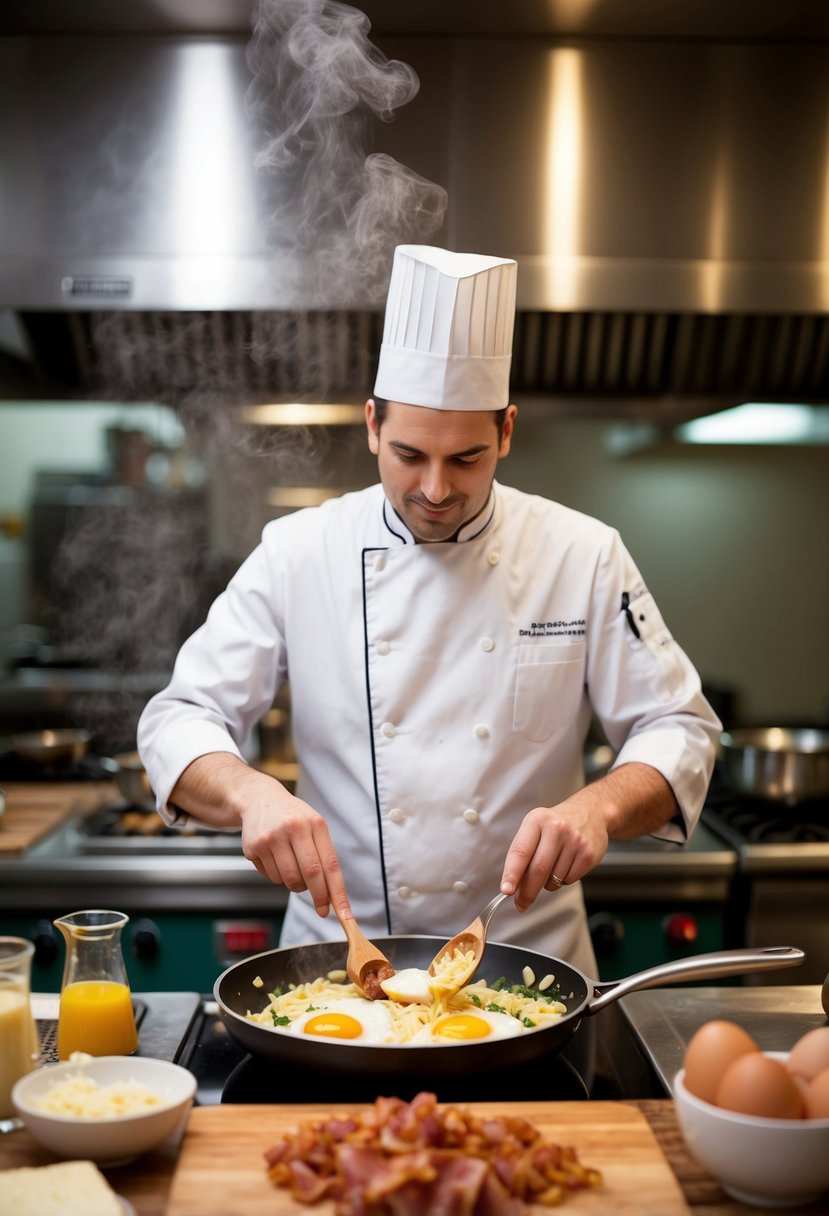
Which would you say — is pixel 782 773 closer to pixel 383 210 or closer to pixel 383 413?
pixel 383 413

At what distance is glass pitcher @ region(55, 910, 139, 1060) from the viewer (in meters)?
1.47

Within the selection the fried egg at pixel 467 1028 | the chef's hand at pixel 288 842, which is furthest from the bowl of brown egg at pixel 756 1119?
the chef's hand at pixel 288 842

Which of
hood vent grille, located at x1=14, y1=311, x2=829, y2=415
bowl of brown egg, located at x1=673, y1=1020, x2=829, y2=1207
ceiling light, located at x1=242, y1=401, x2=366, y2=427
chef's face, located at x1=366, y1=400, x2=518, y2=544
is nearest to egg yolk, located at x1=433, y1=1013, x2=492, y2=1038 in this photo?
bowl of brown egg, located at x1=673, y1=1020, x2=829, y2=1207

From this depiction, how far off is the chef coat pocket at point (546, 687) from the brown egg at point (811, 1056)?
3.01 ft

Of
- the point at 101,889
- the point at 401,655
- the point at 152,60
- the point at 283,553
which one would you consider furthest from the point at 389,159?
the point at 101,889

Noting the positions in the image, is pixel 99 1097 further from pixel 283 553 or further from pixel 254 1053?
pixel 283 553

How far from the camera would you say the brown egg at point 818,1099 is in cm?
118

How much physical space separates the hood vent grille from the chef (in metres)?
1.21

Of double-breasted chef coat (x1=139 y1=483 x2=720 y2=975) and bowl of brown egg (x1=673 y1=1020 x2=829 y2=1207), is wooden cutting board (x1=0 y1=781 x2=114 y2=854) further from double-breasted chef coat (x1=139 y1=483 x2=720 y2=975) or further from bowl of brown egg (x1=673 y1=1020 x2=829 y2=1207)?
bowl of brown egg (x1=673 y1=1020 x2=829 y2=1207)

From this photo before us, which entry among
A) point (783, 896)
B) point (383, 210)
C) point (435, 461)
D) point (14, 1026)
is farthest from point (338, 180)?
point (14, 1026)

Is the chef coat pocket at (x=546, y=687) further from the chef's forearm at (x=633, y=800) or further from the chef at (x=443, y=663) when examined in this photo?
the chef's forearm at (x=633, y=800)

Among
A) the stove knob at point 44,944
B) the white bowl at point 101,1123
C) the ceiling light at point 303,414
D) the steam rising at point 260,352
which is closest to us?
the white bowl at point 101,1123

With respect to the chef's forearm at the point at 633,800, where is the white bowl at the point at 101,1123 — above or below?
below

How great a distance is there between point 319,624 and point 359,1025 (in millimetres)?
844
